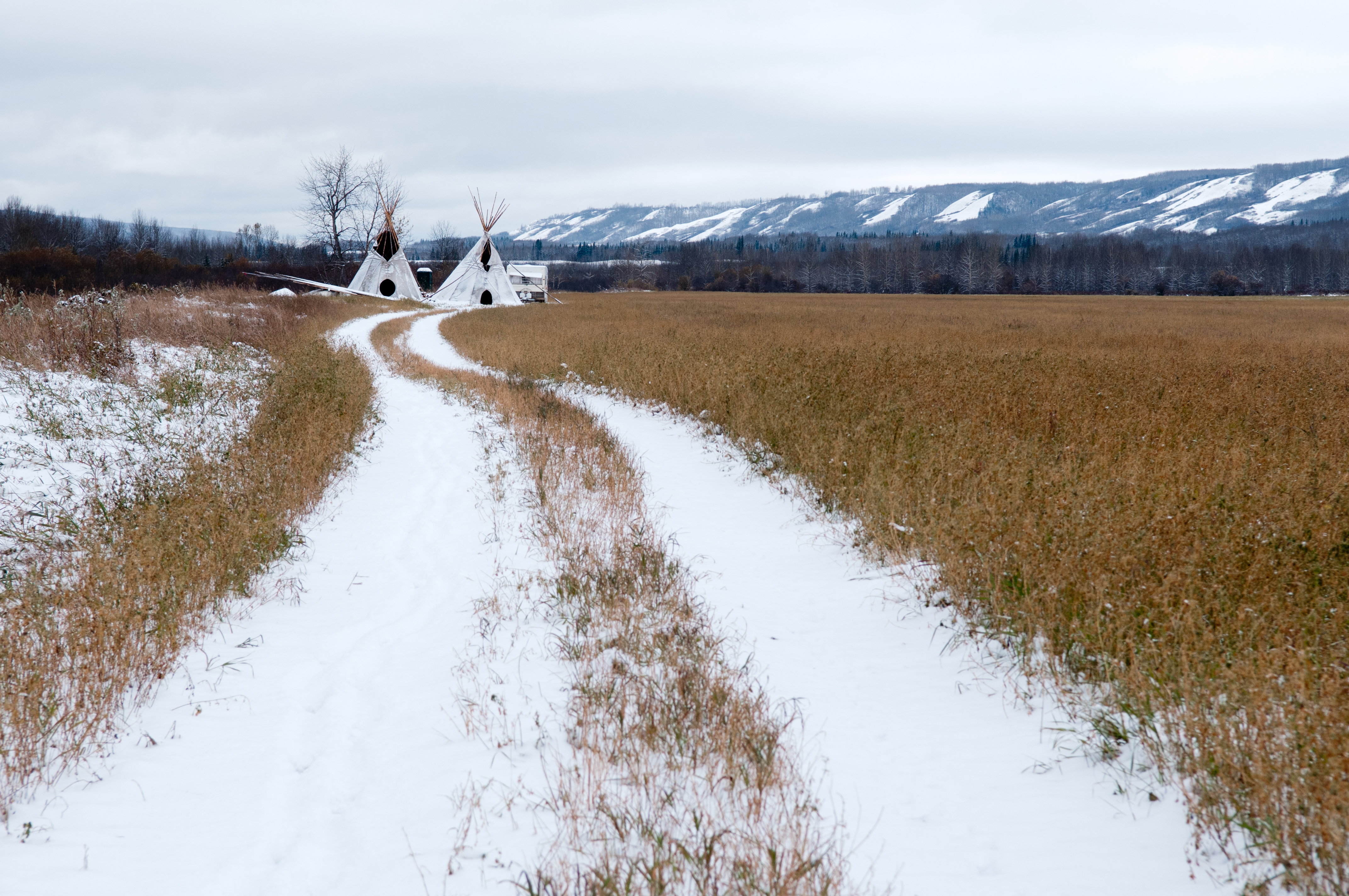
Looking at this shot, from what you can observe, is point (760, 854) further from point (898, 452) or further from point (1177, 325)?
point (1177, 325)

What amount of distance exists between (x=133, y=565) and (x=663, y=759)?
3.90 meters

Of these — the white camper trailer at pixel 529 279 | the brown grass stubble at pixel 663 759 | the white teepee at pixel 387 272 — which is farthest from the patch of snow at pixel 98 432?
the white camper trailer at pixel 529 279

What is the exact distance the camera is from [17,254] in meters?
39.6

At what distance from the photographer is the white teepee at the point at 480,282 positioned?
53094mm

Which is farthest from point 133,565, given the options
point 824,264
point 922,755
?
point 824,264

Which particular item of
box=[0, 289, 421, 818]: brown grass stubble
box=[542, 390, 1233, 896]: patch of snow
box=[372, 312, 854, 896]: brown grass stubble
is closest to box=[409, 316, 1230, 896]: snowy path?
box=[542, 390, 1233, 896]: patch of snow

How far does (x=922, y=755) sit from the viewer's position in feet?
12.0

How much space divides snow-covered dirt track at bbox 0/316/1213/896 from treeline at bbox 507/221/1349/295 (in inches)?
3742

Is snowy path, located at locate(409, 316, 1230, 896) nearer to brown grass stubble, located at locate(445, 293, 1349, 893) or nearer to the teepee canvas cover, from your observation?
brown grass stubble, located at locate(445, 293, 1349, 893)

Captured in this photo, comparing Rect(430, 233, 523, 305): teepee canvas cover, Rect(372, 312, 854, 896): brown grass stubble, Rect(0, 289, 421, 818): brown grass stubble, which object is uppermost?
Rect(430, 233, 523, 305): teepee canvas cover

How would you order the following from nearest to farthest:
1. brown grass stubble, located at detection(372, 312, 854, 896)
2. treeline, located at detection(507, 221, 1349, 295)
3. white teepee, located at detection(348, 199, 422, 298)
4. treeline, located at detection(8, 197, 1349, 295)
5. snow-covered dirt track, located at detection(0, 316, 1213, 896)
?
1. brown grass stubble, located at detection(372, 312, 854, 896)
2. snow-covered dirt track, located at detection(0, 316, 1213, 896)
3. white teepee, located at detection(348, 199, 422, 298)
4. treeline, located at detection(8, 197, 1349, 295)
5. treeline, located at detection(507, 221, 1349, 295)

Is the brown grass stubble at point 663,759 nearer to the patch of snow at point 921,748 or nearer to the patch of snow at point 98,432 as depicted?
the patch of snow at point 921,748

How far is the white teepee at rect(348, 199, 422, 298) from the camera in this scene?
5109 cm

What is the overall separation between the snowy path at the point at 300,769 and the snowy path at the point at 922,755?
60.7 inches
